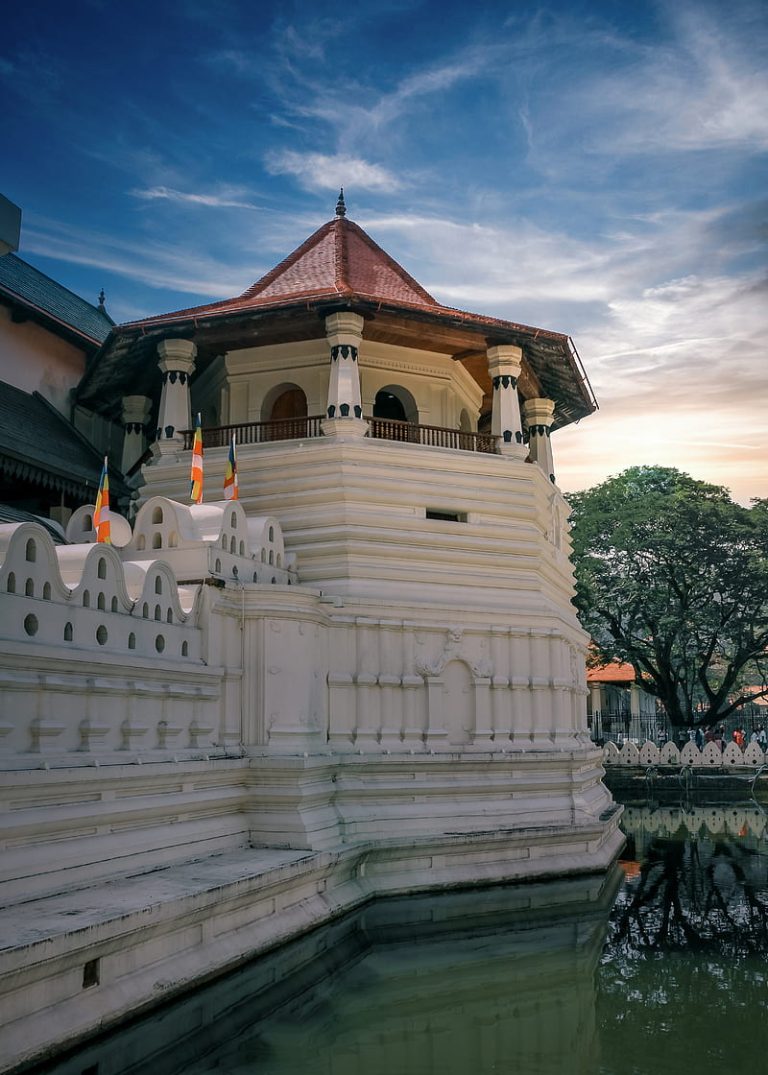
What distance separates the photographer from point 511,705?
680 inches

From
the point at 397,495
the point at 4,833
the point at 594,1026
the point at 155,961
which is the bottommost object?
the point at 594,1026

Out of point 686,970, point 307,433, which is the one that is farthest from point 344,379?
point 686,970

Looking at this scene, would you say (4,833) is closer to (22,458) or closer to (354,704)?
(354,704)

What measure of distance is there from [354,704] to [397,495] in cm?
361

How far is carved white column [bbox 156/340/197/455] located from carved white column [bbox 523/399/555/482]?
24.9 ft

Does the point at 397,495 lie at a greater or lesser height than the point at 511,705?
greater

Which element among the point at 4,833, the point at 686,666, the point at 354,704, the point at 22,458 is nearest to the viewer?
the point at 4,833

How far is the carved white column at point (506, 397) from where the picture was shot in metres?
18.5

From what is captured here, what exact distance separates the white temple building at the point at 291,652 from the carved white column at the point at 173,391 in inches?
2.0

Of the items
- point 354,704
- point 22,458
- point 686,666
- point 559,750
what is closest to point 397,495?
point 354,704

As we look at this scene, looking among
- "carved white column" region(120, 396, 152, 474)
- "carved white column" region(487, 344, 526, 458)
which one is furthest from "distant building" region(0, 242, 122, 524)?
"carved white column" region(487, 344, 526, 458)

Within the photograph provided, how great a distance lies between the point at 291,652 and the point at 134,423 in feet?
28.0

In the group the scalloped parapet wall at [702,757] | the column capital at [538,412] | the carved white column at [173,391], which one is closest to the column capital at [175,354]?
the carved white column at [173,391]

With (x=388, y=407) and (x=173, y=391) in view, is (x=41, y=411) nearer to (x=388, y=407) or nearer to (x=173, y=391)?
(x=173, y=391)
